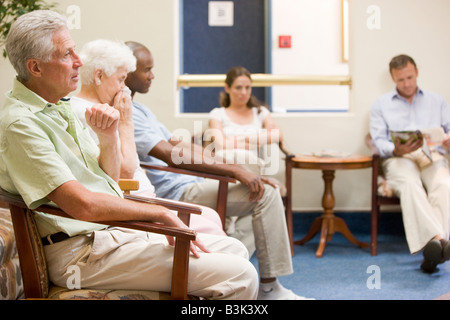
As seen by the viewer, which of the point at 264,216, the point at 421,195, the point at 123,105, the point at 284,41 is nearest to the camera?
the point at 123,105

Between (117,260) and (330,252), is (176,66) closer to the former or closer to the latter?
(330,252)

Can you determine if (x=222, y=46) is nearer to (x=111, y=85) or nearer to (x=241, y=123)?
(x=241, y=123)

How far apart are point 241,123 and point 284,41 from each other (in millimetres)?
2236

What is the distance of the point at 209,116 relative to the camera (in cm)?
405

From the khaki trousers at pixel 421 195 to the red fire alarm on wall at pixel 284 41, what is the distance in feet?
8.01

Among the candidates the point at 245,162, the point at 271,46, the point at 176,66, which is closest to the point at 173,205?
the point at 245,162

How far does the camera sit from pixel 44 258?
1640 mm

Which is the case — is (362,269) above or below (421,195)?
below

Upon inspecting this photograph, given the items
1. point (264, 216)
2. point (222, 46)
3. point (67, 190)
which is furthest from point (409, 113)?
point (67, 190)

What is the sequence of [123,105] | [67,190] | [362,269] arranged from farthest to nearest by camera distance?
[362,269], [123,105], [67,190]

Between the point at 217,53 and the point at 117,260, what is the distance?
15.4 ft

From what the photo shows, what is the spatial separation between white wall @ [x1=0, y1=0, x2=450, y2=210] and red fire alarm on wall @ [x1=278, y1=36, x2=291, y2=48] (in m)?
1.71

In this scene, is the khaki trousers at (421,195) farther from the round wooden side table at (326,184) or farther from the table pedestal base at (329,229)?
the table pedestal base at (329,229)
